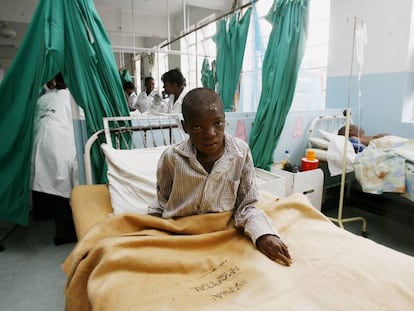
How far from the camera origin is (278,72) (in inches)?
92.8

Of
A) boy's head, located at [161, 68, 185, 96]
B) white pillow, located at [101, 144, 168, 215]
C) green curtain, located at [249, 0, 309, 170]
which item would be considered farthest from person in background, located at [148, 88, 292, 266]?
boy's head, located at [161, 68, 185, 96]

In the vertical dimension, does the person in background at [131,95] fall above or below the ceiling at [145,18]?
below

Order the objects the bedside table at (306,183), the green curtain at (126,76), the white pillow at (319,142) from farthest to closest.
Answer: the green curtain at (126,76) < the white pillow at (319,142) < the bedside table at (306,183)

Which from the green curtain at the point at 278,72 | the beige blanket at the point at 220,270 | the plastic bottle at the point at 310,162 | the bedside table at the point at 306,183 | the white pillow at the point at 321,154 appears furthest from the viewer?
the white pillow at the point at 321,154

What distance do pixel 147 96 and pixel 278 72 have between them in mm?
1608

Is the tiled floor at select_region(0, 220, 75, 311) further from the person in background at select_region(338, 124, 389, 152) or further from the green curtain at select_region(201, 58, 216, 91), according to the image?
the person in background at select_region(338, 124, 389, 152)

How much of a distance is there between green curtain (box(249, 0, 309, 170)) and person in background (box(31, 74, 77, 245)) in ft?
5.38

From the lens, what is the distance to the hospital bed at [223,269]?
0.81m

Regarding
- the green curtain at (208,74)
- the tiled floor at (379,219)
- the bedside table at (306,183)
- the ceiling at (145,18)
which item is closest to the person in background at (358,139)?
the bedside table at (306,183)

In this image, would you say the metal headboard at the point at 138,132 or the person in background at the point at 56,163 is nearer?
the metal headboard at the point at 138,132

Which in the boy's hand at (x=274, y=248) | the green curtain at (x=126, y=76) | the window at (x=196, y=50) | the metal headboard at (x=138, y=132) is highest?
the window at (x=196, y=50)

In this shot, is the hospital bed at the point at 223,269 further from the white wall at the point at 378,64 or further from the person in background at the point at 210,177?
the white wall at the point at 378,64

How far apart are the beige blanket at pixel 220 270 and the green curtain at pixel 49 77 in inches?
44.4

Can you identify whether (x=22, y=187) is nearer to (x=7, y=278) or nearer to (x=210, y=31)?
(x=7, y=278)
